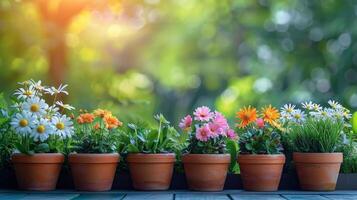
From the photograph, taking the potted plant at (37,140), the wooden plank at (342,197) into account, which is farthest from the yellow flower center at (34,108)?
the wooden plank at (342,197)

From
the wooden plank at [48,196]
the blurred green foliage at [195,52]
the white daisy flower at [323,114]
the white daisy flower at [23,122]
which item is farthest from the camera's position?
the blurred green foliage at [195,52]

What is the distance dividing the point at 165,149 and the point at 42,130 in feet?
1.62

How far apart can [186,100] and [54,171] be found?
23.8 feet

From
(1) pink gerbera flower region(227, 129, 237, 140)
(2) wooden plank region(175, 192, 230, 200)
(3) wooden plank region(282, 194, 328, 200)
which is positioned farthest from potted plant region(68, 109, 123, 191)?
(3) wooden plank region(282, 194, 328, 200)

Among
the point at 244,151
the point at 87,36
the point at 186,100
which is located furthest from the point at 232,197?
the point at 186,100

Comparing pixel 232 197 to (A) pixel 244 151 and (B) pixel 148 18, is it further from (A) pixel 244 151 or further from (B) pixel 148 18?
(B) pixel 148 18

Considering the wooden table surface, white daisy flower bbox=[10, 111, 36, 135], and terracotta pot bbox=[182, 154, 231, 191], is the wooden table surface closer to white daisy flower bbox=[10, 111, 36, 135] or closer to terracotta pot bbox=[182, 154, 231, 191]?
terracotta pot bbox=[182, 154, 231, 191]

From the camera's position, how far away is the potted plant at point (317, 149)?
6.68 feet

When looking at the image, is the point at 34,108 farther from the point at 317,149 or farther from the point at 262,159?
the point at 317,149

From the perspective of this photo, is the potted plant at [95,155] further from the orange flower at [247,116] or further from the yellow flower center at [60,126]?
the orange flower at [247,116]

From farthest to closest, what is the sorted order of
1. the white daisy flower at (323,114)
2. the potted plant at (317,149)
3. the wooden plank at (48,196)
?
the white daisy flower at (323,114)
the potted plant at (317,149)
the wooden plank at (48,196)

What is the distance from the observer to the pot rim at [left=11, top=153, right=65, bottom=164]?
6.56 feet

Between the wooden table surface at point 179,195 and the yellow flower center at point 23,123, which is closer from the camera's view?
the wooden table surface at point 179,195

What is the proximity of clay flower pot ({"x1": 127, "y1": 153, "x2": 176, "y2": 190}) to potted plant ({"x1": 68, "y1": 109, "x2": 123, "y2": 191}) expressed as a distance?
0.26 ft
